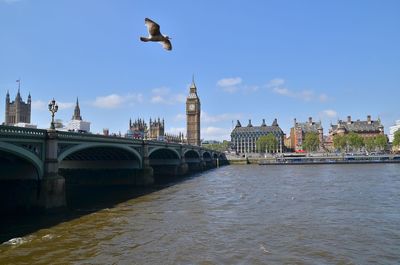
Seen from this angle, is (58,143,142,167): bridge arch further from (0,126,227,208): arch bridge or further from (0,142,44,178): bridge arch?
(0,142,44,178): bridge arch

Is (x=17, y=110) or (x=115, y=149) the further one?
(x=17, y=110)

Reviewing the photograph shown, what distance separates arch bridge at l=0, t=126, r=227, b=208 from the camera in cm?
2725

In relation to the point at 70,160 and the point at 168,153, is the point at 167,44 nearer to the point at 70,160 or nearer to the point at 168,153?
the point at 70,160

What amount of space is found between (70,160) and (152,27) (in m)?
48.7

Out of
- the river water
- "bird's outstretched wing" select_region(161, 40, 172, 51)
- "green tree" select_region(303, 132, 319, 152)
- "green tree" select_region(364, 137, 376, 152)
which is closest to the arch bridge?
the river water

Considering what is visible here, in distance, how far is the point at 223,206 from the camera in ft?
104

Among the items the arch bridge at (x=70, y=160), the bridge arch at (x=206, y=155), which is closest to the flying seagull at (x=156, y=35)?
the arch bridge at (x=70, y=160)

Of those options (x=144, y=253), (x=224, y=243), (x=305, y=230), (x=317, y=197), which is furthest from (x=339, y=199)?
(x=144, y=253)

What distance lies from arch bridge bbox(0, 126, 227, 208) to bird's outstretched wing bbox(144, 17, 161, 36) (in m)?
19.6

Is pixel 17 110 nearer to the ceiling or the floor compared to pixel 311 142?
nearer to the ceiling

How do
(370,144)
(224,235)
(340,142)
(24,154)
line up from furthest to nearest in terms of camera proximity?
(340,142) → (370,144) → (24,154) → (224,235)

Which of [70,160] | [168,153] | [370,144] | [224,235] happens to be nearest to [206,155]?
[168,153]

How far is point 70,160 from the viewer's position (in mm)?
52500

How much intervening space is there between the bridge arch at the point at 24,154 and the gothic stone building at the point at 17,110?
15573 centimetres
